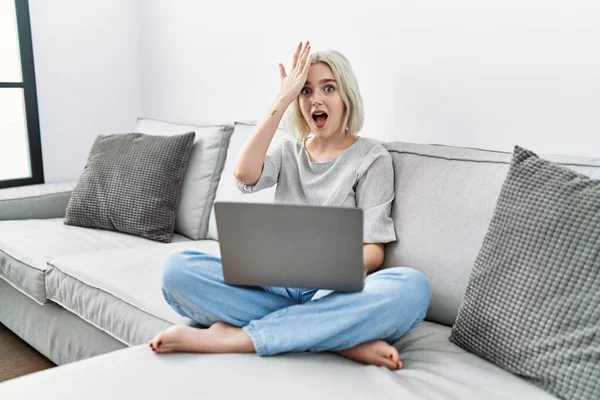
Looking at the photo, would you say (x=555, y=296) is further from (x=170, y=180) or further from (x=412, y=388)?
(x=170, y=180)

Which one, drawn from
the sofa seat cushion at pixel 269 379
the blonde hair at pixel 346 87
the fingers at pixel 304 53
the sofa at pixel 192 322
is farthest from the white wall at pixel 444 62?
the sofa seat cushion at pixel 269 379

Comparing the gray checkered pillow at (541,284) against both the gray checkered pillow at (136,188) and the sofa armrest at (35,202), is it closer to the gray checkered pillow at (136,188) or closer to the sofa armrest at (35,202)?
the gray checkered pillow at (136,188)

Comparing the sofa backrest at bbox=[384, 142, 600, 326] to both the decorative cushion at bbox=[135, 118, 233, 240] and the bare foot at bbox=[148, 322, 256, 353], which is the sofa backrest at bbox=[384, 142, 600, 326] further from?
the decorative cushion at bbox=[135, 118, 233, 240]

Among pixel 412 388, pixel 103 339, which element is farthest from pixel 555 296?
pixel 103 339

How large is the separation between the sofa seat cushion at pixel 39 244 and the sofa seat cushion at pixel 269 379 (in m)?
0.89

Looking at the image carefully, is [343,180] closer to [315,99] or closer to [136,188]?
[315,99]

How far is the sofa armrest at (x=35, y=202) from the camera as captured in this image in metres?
2.50

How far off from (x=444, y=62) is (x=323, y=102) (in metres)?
0.49

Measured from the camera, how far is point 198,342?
4.20 ft

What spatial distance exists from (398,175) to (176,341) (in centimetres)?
79

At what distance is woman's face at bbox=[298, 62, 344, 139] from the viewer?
1.73 meters

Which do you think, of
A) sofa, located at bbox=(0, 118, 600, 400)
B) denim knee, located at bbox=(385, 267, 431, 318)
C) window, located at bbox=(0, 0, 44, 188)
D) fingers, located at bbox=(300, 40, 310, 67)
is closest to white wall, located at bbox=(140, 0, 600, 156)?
sofa, located at bbox=(0, 118, 600, 400)

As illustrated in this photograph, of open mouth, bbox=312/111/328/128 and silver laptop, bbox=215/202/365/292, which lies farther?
open mouth, bbox=312/111/328/128

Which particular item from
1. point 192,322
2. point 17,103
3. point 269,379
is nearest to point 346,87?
point 192,322
